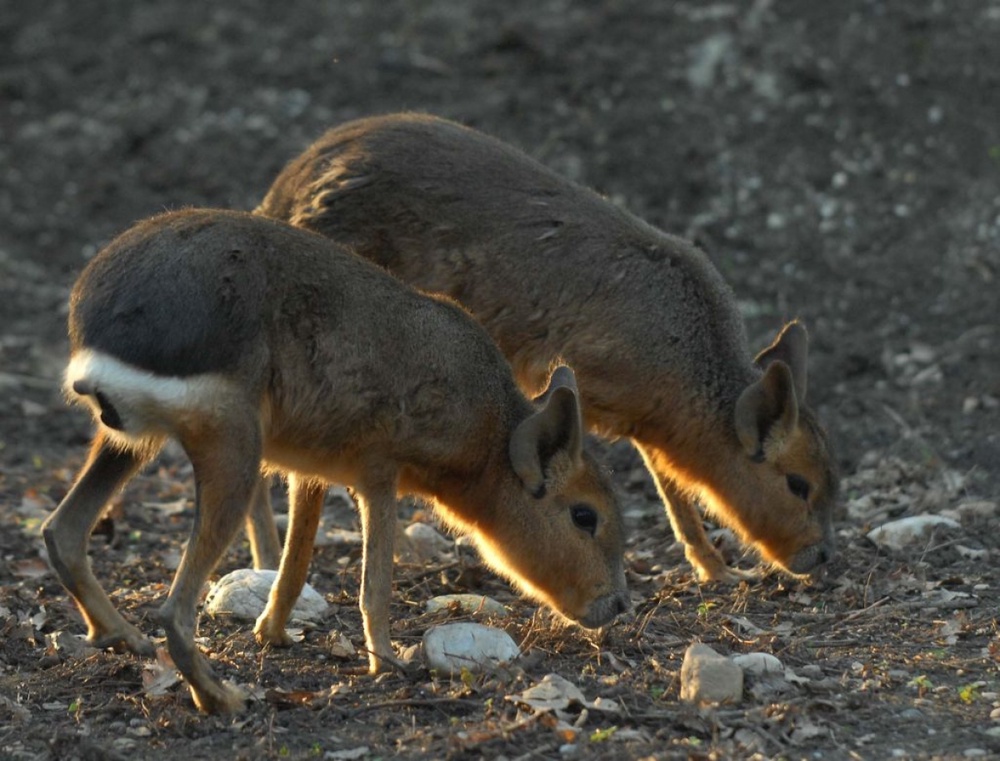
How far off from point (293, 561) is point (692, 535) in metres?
2.35

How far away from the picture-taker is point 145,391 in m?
6.11

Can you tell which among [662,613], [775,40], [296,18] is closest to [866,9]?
[775,40]

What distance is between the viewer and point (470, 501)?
7227 mm

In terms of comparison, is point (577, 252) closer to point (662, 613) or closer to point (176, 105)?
point (662, 613)

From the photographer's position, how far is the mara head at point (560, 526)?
23.3ft

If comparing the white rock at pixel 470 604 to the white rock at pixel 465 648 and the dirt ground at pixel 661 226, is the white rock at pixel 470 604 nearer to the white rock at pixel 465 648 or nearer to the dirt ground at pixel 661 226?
the dirt ground at pixel 661 226

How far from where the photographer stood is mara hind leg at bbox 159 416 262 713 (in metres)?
6.14

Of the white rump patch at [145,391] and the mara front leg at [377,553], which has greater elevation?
the white rump patch at [145,391]

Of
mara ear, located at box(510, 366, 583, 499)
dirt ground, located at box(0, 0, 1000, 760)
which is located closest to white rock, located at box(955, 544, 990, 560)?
dirt ground, located at box(0, 0, 1000, 760)

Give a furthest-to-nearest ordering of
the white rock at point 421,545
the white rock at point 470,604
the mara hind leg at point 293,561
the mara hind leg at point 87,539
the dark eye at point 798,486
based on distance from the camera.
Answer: the white rock at point 421,545 → the dark eye at point 798,486 → the white rock at point 470,604 → the mara hind leg at point 293,561 → the mara hind leg at point 87,539

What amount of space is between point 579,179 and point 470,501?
619cm

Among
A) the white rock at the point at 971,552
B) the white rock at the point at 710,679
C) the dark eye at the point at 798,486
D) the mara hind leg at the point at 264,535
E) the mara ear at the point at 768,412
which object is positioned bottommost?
the mara hind leg at the point at 264,535

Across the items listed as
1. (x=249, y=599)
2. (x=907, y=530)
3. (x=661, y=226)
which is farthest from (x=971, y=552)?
(x=661, y=226)

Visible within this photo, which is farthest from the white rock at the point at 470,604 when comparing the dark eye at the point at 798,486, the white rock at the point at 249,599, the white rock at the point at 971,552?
the white rock at the point at 971,552
